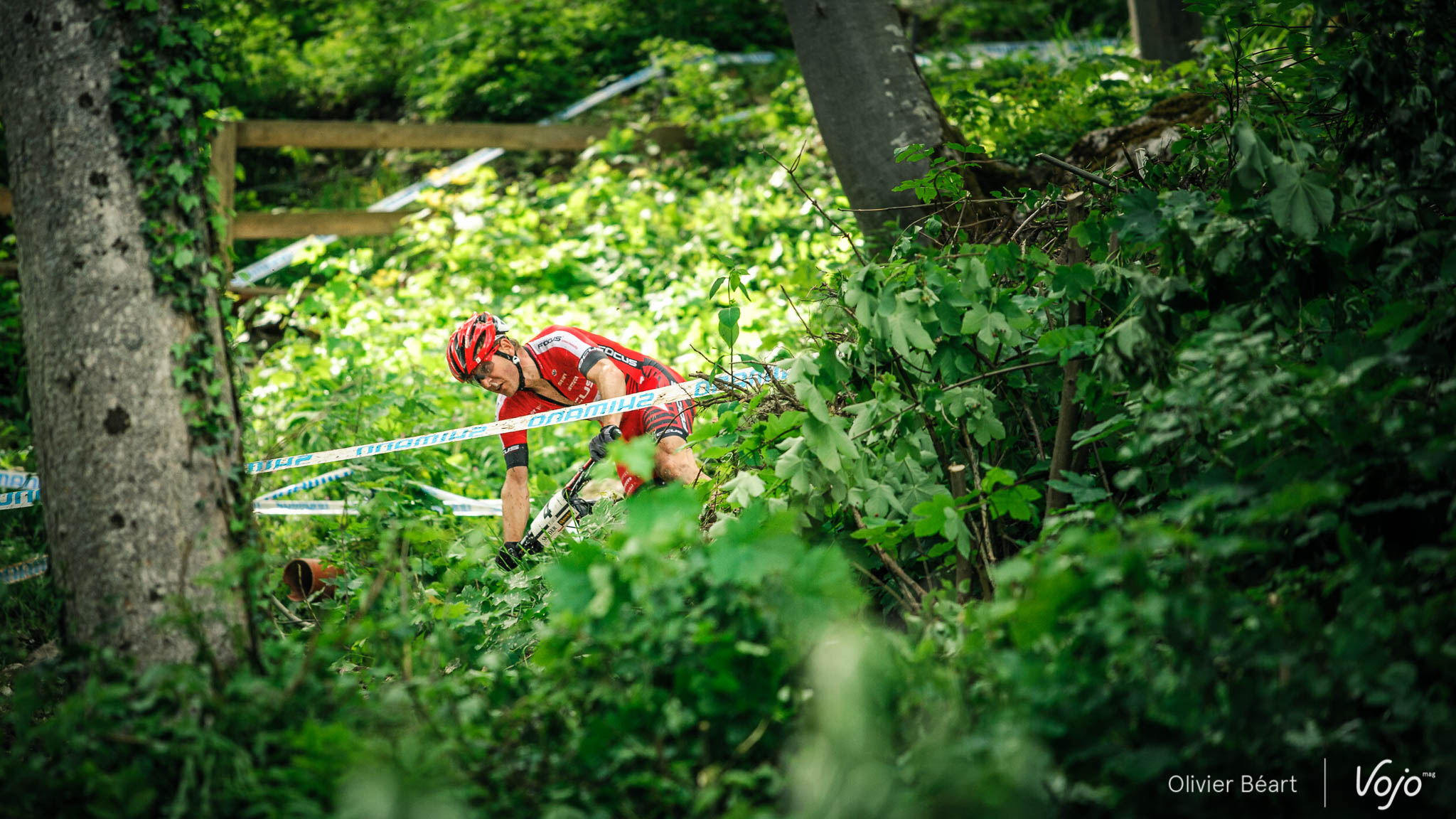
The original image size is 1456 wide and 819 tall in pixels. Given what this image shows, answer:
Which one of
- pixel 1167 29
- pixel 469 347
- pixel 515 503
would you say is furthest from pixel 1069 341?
pixel 1167 29

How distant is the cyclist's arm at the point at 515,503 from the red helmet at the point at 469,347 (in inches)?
20.8

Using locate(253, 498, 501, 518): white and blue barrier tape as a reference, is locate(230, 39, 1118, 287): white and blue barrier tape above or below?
above

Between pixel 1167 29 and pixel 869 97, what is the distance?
4052 millimetres

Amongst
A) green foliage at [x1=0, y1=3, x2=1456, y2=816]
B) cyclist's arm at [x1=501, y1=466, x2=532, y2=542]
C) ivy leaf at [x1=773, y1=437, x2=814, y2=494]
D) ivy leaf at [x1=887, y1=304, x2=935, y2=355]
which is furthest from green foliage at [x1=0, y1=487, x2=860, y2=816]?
cyclist's arm at [x1=501, y1=466, x2=532, y2=542]

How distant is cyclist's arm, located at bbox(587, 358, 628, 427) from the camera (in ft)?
15.2

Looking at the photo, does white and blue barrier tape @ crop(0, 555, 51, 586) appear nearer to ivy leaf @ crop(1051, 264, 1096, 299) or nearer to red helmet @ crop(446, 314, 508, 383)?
red helmet @ crop(446, 314, 508, 383)

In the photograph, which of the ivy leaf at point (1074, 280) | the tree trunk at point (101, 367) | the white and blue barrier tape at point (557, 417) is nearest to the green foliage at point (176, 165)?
the tree trunk at point (101, 367)

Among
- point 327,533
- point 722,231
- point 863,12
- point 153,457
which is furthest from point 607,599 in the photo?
point 722,231

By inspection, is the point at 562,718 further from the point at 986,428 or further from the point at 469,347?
the point at 469,347

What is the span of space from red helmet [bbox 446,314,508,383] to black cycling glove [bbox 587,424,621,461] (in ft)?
2.14

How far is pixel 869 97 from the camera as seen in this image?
5070mm

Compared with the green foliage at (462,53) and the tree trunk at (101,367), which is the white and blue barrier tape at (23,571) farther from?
the green foliage at (462,53)

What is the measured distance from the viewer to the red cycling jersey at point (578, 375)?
4.69 metres

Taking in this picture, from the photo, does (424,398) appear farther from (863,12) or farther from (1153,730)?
(1153,730)
